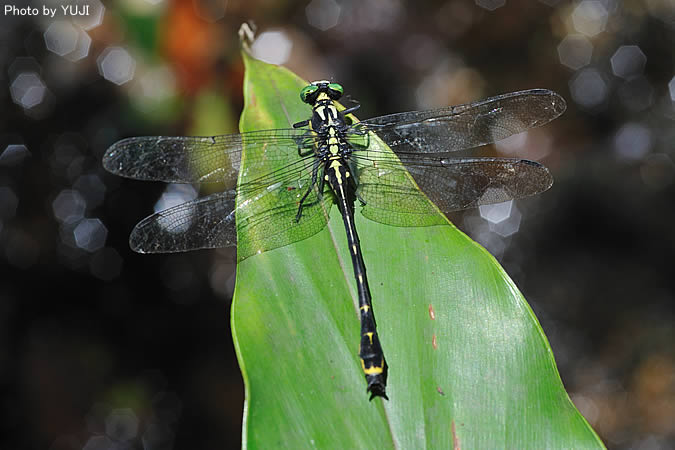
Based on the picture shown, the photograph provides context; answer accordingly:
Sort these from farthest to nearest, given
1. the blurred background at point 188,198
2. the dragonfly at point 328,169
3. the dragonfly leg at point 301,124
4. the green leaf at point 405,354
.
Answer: the blurred background at point 188,198
the dragonfly leg at point 301,124
the dragonfly at point 328,169
the green leaf at point 405,354

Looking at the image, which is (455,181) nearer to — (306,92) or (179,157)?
(306,92)

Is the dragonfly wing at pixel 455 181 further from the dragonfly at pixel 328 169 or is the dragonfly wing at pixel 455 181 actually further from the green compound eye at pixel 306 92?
the green compound eye at pixel 306 92

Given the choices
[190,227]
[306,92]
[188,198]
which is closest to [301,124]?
[306,92]

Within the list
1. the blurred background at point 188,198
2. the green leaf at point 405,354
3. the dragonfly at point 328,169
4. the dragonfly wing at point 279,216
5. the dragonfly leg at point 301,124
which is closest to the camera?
the green leaf at point 405,354

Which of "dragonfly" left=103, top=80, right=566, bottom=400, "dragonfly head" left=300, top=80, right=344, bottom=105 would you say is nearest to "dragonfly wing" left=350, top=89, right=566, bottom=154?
"dragonfly" left=103, top=80, right=566, bottom=400

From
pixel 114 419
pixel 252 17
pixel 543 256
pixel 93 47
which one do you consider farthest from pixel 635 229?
pixel 93 47

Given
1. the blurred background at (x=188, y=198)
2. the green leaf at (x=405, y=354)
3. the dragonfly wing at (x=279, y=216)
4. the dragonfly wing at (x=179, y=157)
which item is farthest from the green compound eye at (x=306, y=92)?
the blurred background at (x=188, y=198)
